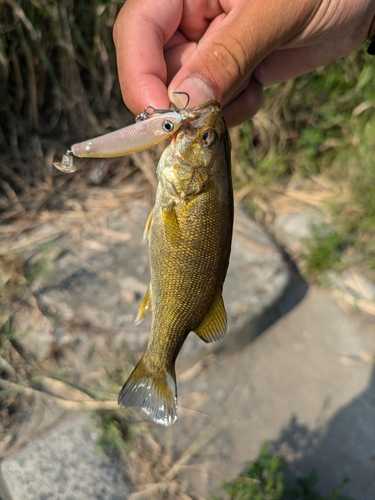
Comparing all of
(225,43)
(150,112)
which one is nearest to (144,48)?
(225,43)

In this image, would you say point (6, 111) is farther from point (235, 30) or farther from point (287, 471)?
point (287, 471)

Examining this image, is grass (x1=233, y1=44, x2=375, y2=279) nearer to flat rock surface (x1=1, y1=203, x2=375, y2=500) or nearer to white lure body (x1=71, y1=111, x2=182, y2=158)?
flat rock surface (x1=1, y1=203, x2=375, y2=500)

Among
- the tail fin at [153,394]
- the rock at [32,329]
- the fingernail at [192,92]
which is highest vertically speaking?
the fingernail at [192,92]

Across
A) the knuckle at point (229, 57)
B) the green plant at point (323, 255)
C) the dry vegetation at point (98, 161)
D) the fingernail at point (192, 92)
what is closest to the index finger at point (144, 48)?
the fingernail at point (192, 92)

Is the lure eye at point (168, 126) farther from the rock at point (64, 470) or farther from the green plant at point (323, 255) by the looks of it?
the green plant at point (323, 255)

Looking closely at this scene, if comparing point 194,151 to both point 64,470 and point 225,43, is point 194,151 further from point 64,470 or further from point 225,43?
point 64,470

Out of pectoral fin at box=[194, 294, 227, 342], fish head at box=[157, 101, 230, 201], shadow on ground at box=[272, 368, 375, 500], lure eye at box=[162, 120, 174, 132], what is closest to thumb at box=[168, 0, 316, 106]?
fish head at box=[157, 101, 230, 201]
